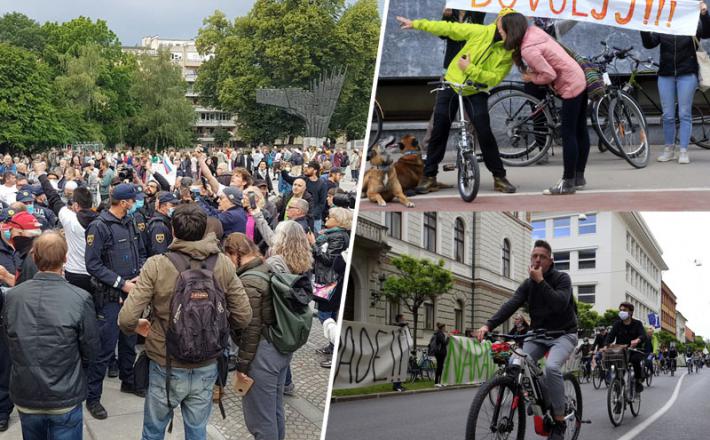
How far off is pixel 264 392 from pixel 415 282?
3.10m

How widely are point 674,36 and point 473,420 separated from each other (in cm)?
148

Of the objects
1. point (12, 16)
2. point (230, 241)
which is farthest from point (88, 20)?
point (230, 241)

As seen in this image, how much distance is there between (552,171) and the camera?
253 centimetres

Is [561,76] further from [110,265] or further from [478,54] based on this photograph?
[110,265]

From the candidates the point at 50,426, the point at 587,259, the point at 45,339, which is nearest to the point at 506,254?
the point at 587,259

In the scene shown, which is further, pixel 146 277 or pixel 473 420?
pixel 146 277

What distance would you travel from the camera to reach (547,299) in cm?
241

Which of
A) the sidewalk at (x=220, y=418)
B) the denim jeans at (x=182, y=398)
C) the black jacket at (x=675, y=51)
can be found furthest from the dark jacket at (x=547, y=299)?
the sidewalk at (x=220, y=418)

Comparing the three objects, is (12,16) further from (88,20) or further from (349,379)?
(349,379)

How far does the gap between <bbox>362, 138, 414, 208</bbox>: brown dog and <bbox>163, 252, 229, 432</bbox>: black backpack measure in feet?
7.18

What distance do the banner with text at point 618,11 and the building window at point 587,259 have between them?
87cm

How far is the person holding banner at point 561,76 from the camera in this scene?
8.05 ft

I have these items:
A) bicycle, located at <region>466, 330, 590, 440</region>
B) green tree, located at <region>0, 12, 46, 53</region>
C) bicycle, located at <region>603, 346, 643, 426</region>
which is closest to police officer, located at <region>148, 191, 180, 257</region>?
bicycle, located at <region>466, 330, 590, 440</region>

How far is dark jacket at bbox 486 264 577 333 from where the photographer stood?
6.98 ft
